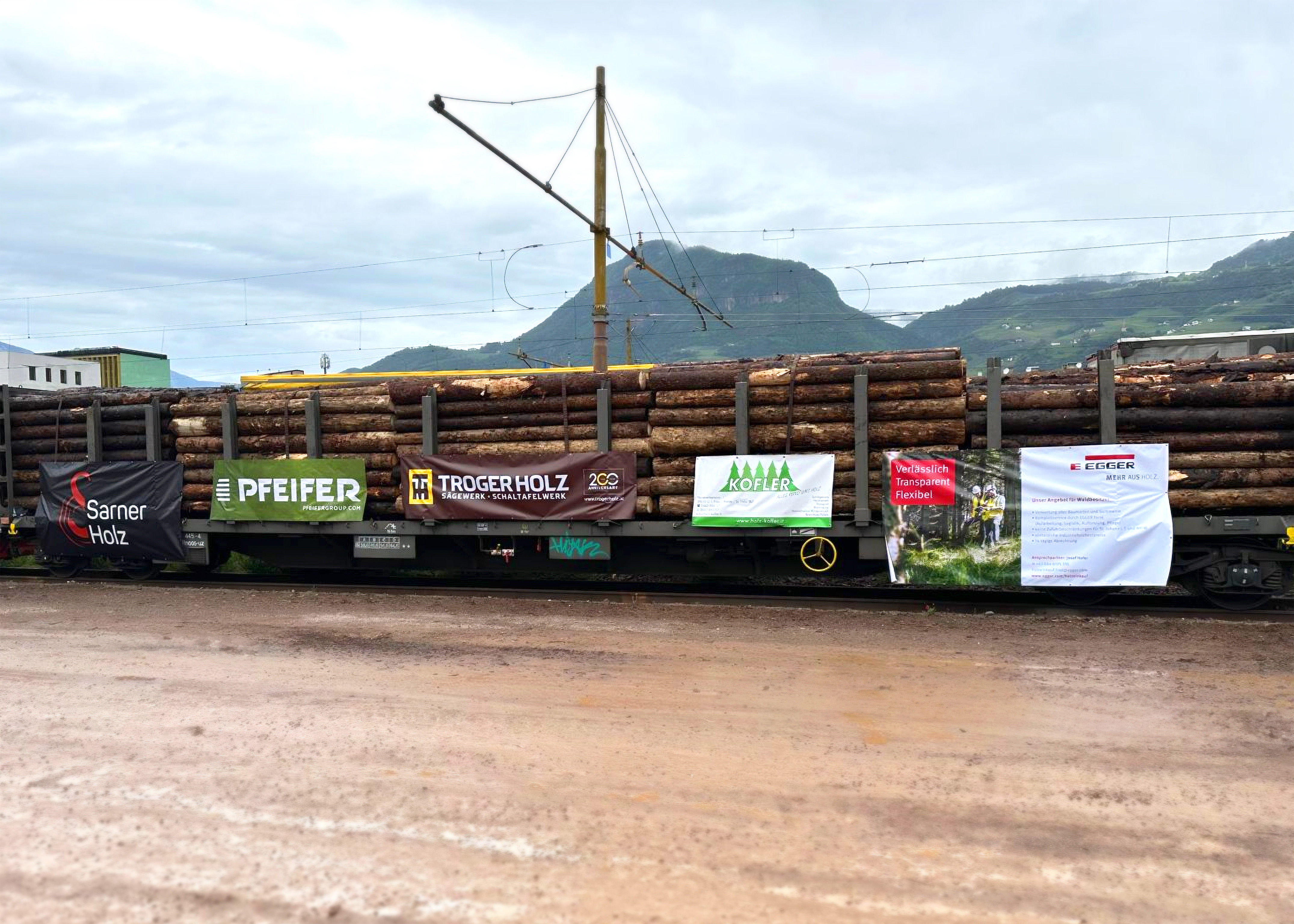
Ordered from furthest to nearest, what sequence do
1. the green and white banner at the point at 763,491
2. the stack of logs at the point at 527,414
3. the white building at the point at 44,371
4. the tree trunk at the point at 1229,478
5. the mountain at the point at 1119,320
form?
1. the mountain at the point at 1119,320
2. the white building at the point at 44,371
3. the stack of logs at the point at 527,414
4. the green and white banner at the point at 763,491
5. the tree trunk at the point at 1229,478

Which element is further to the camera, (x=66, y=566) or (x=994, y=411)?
(x=66, y=566)

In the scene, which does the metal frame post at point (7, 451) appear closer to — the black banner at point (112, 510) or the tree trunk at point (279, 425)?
the black banner at point (112, 510)

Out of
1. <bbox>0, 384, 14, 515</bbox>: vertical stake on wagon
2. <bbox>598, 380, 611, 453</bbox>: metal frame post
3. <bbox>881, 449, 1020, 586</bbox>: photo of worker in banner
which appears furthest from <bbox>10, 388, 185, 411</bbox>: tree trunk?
<bbox>881, 449, 1020, 586</bbox>: photo of worker in banner

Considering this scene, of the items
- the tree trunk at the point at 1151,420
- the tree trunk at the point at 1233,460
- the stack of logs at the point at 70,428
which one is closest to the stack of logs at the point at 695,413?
the tree trunk at the point at 1151,420

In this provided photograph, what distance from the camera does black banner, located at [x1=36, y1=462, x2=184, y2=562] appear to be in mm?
12758

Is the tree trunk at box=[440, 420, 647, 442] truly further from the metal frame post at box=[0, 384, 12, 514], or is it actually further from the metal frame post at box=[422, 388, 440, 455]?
the metal frame post at box=[0, 384, 12, 514]

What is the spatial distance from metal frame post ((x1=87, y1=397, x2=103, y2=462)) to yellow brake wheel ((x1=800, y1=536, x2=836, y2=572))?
10406mm

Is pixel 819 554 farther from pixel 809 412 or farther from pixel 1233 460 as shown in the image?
pixel 1233 460

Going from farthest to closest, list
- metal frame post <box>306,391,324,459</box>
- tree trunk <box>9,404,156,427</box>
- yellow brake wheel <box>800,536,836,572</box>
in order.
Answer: tree trunk <box>9,404,156,427</box>, metal frame post <box>306,391,324,459</box>, yellow brake wheel <box>800,536,836,572</box>

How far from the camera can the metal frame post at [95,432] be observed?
1318 centimetres

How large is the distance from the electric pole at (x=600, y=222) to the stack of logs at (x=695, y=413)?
141 inches

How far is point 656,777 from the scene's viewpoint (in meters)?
5.22

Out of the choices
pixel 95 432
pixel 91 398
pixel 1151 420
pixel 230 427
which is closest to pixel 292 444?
pixel 230 427

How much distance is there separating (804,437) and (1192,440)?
4.15 m
